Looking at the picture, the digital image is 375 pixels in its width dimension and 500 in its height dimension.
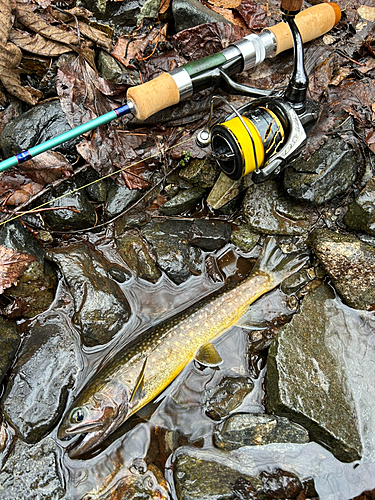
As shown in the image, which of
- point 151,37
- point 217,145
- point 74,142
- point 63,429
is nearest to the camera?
point 63,429

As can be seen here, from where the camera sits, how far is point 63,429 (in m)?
3.14

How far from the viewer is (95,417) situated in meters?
3.14

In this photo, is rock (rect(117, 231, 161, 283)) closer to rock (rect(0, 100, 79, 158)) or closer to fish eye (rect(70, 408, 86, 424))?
rock (rect(0, 100, 79, 158))

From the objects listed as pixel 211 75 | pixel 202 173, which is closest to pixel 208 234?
pixel 202 173

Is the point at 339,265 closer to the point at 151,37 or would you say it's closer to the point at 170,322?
the point at 170,322

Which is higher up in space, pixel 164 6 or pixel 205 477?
Result: pixel 164 6

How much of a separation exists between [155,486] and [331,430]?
1558 mm

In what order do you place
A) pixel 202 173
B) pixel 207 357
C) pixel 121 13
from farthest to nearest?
pixel 121 13 → pixel 202 173 → pixel 207 357

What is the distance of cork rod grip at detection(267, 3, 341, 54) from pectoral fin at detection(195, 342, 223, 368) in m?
3.09

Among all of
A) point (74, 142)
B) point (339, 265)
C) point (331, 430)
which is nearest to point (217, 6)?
point (74, 142)

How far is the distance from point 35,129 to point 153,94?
1273 mm

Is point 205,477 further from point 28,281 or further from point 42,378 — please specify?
point 28,281

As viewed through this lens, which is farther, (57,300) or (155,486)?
(57,300)

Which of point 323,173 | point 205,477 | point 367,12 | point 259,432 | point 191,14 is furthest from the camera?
point 367,12
